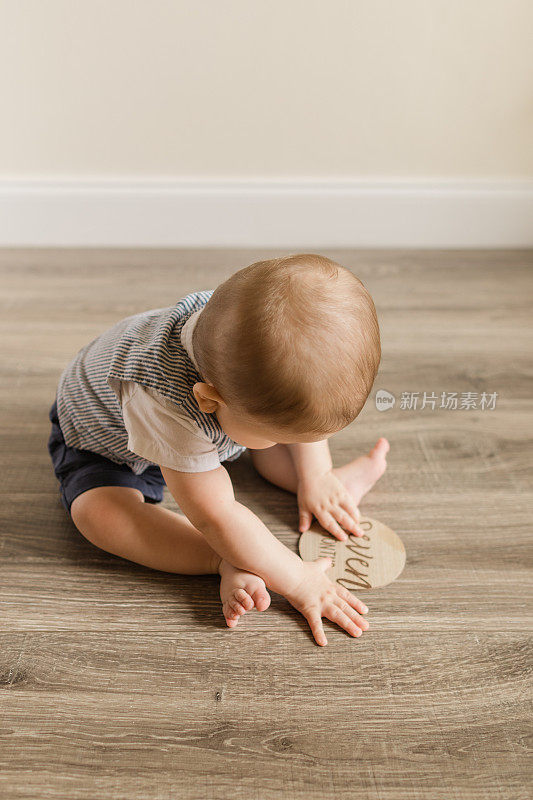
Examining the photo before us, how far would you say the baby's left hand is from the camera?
87 centimetres

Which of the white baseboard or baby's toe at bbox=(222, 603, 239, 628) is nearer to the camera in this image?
baby's toe at bbox=(222, 603, 239, 628)

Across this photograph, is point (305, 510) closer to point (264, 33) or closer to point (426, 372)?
point (426, 372)

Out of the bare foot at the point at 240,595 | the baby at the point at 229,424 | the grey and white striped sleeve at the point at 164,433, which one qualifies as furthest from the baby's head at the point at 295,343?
the bare foot at the point at 240,595

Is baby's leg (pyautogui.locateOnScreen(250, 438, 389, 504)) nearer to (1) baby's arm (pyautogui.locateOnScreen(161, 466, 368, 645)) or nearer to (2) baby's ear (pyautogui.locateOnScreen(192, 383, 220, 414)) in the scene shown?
(1) baby's arm (pyautogui.locateOnScreen(161, 466, 368, 645))

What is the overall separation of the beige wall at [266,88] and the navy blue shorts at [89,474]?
0.88 meters

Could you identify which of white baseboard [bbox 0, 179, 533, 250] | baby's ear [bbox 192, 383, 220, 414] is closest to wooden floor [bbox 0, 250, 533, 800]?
baby's ear [bbox 192, 383, 220, 414]

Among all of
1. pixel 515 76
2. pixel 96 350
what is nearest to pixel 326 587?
pixel 96 350

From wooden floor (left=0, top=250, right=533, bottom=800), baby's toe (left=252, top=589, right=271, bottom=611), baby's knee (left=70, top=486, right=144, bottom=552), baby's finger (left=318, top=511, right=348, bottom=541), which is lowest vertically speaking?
wooden floor (left=0, top=250, right=533, bottom=800)

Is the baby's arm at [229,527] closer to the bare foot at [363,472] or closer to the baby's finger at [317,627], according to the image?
the baby's finger at [317,627]

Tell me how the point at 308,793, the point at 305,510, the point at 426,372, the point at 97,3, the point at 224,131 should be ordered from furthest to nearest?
the point at 224,131 → the point at 97,3 → the point at 426,372 → the point at 305,510 → the point at 308,793

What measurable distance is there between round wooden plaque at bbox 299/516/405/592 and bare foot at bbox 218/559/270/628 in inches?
3.9

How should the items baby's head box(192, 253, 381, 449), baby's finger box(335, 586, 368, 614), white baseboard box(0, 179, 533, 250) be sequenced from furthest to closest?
white baseboard box(0, 179, 533, 250)
baby's finger box(335, 586, 368, 614)
baby's head box(192, 253, 381, 449)

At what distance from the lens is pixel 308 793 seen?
617 mm

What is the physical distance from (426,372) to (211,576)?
0.57m
